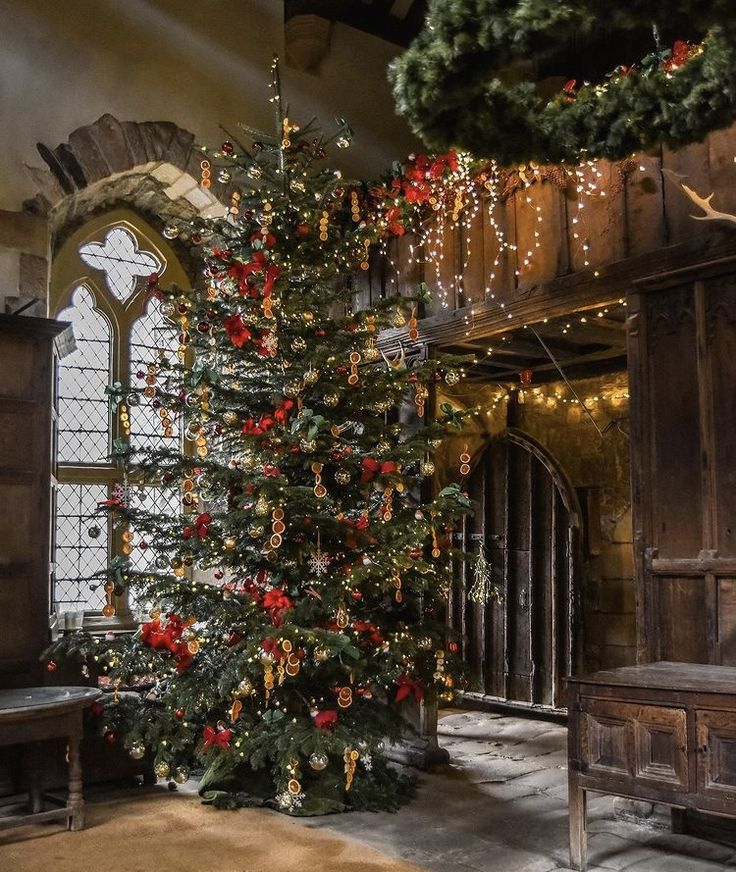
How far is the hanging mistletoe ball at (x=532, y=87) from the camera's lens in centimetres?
228

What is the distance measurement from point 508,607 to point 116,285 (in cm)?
416

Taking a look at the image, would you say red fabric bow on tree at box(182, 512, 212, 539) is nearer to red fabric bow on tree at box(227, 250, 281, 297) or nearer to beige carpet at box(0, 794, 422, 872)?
red fabric bow on tree at box(227, 250, 281, 297)

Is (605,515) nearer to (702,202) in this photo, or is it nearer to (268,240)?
(702,202)

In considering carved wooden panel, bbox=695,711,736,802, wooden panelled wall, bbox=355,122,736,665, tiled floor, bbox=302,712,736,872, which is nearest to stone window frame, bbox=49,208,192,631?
tiled floor, bbox=302,712,736,872

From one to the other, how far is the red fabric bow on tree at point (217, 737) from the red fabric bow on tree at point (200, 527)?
1015 millimetres

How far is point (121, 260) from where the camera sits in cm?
748

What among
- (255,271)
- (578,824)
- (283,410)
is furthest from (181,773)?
(255,271)

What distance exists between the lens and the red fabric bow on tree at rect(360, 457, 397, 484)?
17.0ft

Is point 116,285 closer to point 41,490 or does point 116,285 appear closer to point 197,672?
point 41,490

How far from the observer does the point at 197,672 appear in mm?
5281

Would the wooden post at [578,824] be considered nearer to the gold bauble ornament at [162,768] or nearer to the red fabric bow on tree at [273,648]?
the red fabric bow on tree at [273,648]

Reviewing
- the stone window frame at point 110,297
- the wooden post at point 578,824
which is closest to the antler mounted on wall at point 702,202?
the wooden post at point 578,824

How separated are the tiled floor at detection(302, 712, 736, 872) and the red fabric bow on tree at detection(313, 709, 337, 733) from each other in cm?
48

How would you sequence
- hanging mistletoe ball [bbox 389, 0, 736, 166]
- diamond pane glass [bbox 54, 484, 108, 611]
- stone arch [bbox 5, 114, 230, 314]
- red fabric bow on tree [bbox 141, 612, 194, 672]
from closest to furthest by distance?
1. hanging mistletoe ball [bbox 389, 0, 736, 166]
2. red fabric bow on tree [bbox 141, 612, 194, 672]
3. stone arch [bbox 5, 114, 230, 314]
4. diamond pane glass [bbox 54, 484, 108, 611]
